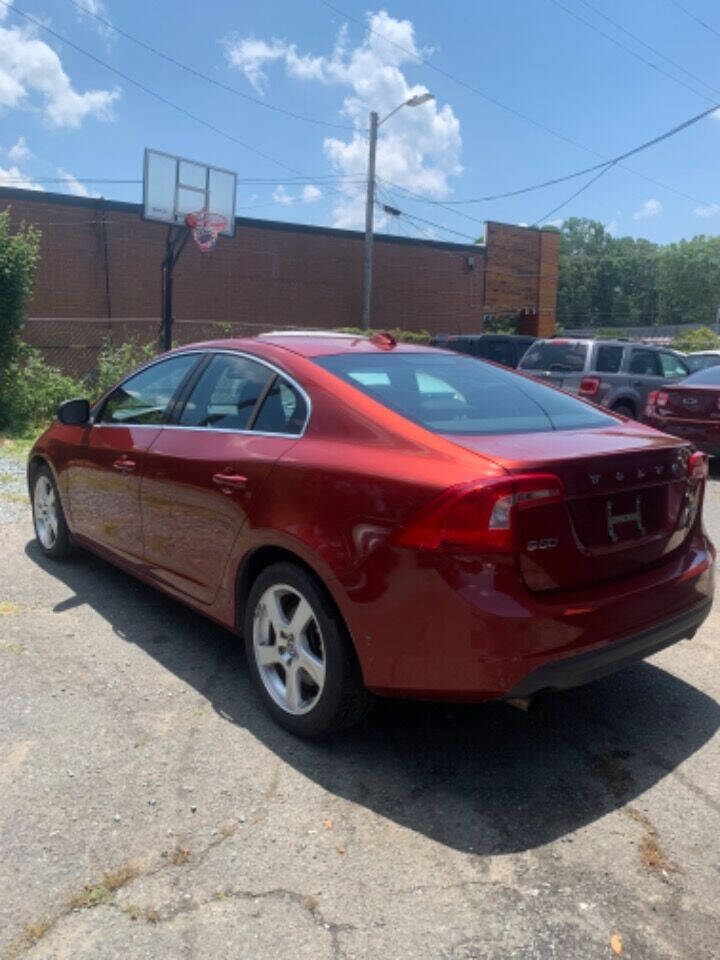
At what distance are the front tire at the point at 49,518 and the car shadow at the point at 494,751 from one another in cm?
165

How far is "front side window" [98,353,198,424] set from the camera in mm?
4523

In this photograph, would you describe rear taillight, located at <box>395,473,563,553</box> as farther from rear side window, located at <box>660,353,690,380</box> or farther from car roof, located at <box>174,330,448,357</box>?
rear side window, located at <box>660,353,690,380</box>

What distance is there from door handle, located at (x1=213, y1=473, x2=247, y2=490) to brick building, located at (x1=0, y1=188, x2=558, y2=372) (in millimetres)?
17567

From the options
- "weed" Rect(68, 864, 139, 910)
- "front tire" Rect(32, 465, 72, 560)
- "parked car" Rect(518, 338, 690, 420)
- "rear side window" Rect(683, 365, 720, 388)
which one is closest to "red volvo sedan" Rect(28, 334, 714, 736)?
"weed" Rect(68, 864, 139, 910)

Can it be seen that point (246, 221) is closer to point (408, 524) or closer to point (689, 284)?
point (408, 524)

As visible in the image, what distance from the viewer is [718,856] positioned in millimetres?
2744

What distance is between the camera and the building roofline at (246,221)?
23062 millimetres

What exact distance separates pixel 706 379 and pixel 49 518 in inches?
321

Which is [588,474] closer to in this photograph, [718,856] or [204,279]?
[718,856]

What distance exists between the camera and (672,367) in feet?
46.8

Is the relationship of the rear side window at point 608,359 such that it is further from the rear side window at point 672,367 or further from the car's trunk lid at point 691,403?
the car's trunk lid at point 691,403

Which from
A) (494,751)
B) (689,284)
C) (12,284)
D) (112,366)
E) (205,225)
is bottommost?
(494,751)

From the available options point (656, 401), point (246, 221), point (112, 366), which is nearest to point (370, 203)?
point (246, 221)

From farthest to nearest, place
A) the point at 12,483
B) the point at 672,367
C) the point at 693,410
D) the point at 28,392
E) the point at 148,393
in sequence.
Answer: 1. the point at 672,367
2. the point at 28,392
3. the point at 693,410
4. the point at 12,483
5. the point at 148,393
